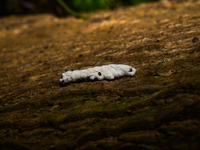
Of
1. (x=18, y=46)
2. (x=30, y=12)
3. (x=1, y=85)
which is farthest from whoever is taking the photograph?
(x=30, y=12)

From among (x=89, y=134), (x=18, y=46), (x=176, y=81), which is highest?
(x=18, y=46)

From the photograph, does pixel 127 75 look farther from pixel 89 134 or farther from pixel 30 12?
pixel 30 12

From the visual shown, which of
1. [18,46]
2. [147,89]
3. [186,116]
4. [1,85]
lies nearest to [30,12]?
[18,46]

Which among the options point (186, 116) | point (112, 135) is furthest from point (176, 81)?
point (112, 135)

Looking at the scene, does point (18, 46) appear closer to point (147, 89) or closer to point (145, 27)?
point (145, 27)

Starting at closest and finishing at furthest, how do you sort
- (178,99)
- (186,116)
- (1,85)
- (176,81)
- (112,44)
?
(186,116)
(178,99)
(176,81)
(1,85)
(112,44)

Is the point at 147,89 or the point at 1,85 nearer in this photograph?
the point at 147,89

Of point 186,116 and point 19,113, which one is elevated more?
point 186,116
